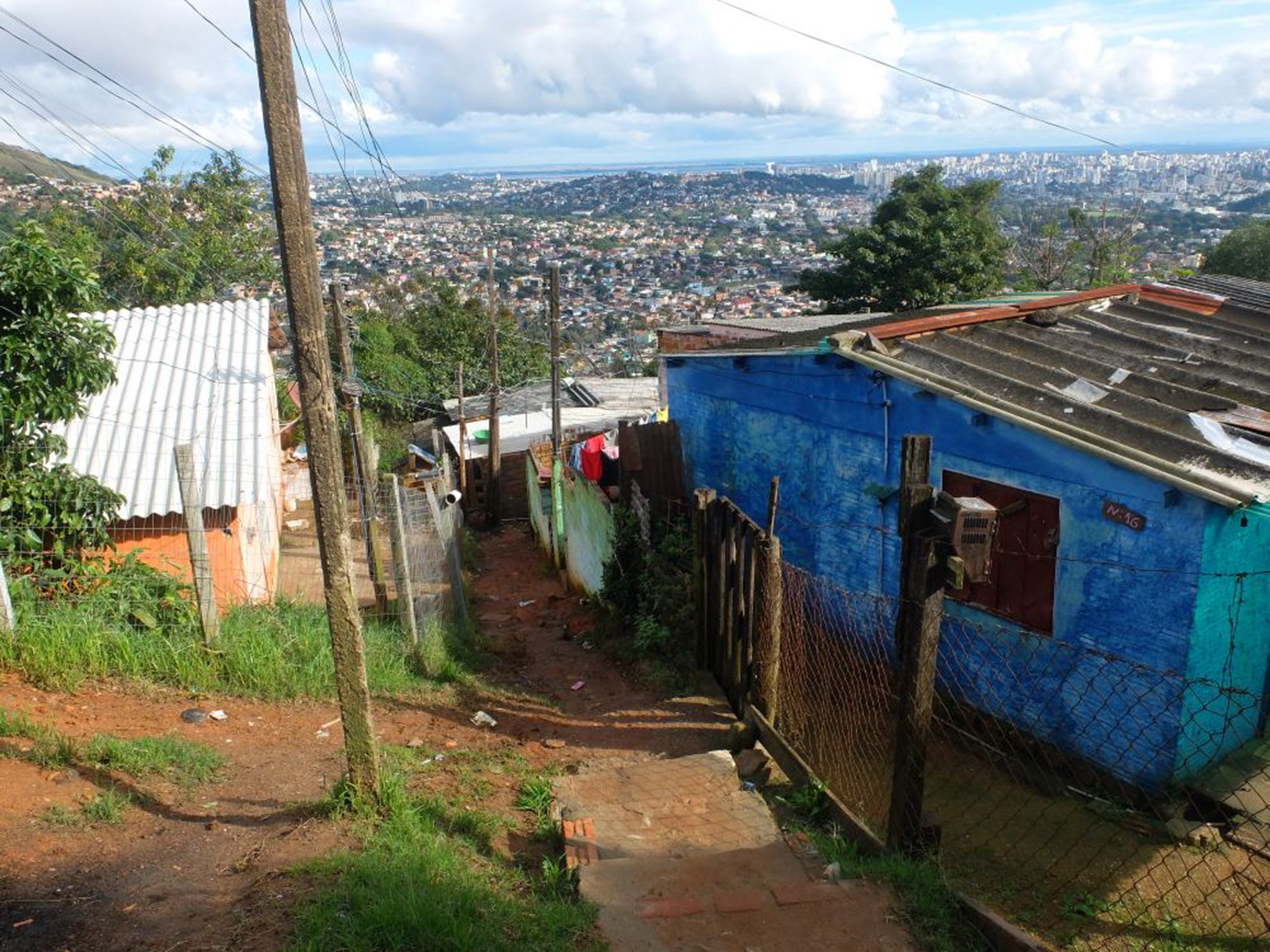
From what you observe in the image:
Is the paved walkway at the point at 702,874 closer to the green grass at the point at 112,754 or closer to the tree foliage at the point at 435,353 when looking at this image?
the green grass at the point at 112,754

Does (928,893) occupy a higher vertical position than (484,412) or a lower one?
higher

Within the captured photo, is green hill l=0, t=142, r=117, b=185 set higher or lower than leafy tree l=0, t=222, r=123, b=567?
higher

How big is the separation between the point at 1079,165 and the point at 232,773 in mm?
134623

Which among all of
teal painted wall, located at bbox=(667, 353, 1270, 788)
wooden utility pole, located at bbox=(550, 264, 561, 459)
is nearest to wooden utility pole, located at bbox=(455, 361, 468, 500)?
wooden utility pole, located at bbox=(550, 264, 561, 459)

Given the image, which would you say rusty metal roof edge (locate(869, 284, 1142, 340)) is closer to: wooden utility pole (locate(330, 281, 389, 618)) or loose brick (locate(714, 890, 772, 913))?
loose brick (locate(714, 890, 772, 913))

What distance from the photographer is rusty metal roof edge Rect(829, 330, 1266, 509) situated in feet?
17.4

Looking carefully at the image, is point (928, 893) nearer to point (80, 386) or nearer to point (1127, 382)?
point (1127, 382)

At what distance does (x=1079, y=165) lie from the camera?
118000mm

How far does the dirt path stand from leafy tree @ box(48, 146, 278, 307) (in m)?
16.3

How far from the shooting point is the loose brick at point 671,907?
154 inches

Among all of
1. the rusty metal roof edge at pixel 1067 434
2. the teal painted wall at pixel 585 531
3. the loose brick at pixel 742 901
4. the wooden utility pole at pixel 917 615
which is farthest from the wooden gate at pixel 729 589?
the teal painted wall at pixel 585 531

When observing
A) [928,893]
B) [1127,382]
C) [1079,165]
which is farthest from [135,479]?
[1079,165]

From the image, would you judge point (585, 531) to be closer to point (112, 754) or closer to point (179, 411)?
point (179, 411)

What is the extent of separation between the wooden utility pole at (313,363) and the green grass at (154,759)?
120cm
